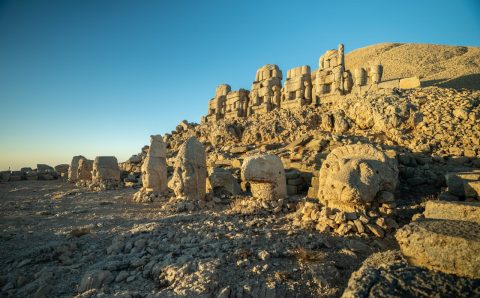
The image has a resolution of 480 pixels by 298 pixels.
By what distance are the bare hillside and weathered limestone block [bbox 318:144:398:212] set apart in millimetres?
22440

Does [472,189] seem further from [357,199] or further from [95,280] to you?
[95,280]

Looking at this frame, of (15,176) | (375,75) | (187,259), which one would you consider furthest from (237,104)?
(187,259)

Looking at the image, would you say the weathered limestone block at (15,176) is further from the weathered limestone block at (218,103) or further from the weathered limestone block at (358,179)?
the weathered limestone block at (358,179)

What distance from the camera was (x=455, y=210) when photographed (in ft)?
13.6

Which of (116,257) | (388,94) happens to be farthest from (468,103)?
(116,257)

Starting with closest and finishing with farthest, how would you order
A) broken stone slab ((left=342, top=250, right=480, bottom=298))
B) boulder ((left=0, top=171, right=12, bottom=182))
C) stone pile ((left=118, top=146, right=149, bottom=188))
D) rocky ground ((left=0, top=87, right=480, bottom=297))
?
broken stone slab ((left=342, top=250, right=480, bottom=298))
rocky ground ((left=0, top=87, right=480, bottom=297))
stone pile ((left=118, top=146, right=149, bottom=188))
boulder ((left=0, top=171, right=12, bottom=182))

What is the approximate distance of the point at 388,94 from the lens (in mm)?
15359

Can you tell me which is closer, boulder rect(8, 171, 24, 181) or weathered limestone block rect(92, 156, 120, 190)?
weathered limestone block rect(92, 156, 120, 190)

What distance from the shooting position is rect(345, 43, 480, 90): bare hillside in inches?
1018

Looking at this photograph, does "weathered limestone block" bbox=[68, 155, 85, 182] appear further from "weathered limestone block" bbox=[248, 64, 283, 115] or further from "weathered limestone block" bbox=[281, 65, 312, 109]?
"weathered limestone block" bbox=[281, 65, 312, 109]

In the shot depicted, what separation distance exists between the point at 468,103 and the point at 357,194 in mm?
11216

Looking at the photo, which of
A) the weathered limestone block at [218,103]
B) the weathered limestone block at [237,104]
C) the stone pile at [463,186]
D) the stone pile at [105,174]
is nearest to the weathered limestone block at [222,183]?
the stone pile at [463,186]

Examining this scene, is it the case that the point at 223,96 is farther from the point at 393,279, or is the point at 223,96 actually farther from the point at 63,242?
the point at 393,279

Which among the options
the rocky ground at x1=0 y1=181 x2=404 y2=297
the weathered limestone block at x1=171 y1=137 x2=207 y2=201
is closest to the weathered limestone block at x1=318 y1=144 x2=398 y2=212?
the rocky ground at x1=0 y1=181 x2=404 y2=297
